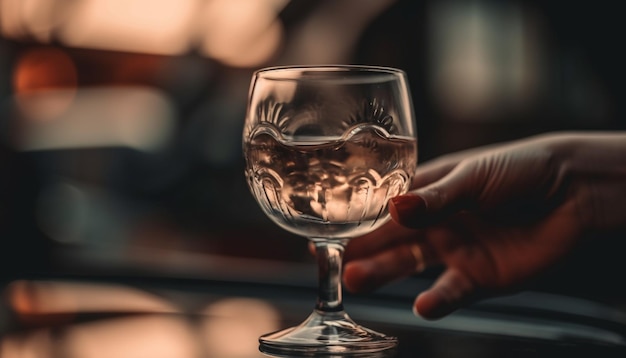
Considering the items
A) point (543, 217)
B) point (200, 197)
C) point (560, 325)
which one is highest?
point (200, 197)

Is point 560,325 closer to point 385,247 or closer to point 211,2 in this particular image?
point 385,247

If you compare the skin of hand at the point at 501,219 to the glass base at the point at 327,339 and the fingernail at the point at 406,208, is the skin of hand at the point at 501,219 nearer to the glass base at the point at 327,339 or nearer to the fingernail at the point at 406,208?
the fingernail at the point at 406,208

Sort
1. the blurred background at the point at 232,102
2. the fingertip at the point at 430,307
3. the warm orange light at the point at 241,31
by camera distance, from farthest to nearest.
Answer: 1. the warm orange light at the point at 241,31
2. the blurred background at the point at 232,102
3. the fingertip at the point at 430,307

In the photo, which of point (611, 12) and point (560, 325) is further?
point (611, 12)

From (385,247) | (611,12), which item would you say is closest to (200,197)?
(611,12)

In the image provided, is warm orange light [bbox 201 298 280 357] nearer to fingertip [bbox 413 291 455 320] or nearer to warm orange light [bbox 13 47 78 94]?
fingertip [bbox 413 291 455 320]

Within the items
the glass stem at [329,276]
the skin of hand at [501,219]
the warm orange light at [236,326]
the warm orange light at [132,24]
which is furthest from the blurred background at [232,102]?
the glass stem at [329,276]

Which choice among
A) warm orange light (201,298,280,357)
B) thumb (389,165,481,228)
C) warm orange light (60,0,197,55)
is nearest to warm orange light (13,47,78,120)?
warm orange light (60,0,197,55)
